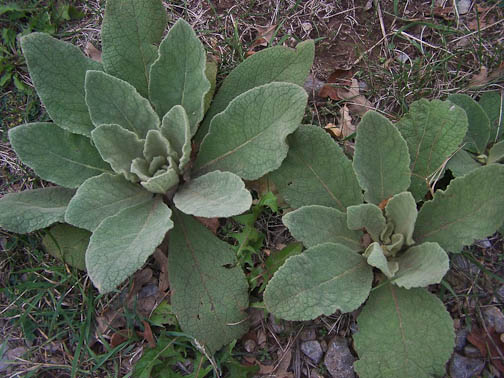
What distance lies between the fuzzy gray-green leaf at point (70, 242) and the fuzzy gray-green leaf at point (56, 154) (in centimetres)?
27

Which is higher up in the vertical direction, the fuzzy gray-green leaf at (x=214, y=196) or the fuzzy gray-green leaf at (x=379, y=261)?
the fuzzy gray-green leaf at (x=214, y=196)

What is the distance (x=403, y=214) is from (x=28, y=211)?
1.73 metres

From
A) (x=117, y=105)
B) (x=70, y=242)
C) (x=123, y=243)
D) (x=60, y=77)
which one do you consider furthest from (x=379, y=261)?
(x=60, y=77)

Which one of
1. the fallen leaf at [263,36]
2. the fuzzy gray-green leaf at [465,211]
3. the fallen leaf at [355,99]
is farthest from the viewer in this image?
the fallen leaf at [263,36]

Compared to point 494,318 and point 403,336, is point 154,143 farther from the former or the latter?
point 494,318

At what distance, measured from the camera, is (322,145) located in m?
2.08

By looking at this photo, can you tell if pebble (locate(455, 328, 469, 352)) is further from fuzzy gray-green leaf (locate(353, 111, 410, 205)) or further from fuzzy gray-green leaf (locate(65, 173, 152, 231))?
fuzzy gray-green leaf (locate(65, 173, 152, 231))

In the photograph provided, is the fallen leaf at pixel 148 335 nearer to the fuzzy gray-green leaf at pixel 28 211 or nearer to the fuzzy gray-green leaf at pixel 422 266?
the fuzzy gray-green leaf at pixel 28 211

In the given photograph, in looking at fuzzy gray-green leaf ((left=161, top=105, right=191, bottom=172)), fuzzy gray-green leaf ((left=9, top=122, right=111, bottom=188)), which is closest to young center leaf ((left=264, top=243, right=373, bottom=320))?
fuzzy gray-green leaf ((left=161, top=105, right=191, bottom=172))

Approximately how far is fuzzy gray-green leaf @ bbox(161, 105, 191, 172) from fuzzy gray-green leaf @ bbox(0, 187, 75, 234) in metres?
0.62

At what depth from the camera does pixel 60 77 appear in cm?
216

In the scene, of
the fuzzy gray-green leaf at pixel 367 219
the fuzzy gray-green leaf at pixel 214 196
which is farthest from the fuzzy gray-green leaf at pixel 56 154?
the fuzzy gray-green leaf at pixel 367 219

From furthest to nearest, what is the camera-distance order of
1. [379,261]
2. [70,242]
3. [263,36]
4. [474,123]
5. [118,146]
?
[263,36]
[70,242]
[474,123]
[118,146]
[379,261]

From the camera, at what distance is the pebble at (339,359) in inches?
81.0
